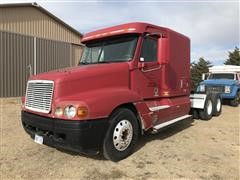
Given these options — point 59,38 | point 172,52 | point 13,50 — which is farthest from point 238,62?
point 172,52

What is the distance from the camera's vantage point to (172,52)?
6.73 meters

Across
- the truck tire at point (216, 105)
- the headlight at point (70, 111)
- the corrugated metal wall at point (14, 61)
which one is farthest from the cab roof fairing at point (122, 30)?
the corrugated metal wall at point (14, 61)

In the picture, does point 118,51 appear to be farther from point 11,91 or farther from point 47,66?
point 47,66

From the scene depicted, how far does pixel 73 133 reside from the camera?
3988 mm

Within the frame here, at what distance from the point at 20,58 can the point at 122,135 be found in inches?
518

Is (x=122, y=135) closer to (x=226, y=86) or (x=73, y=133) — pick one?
Answer: (x=73, y=133)

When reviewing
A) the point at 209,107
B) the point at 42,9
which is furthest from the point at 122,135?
the point at 42,9

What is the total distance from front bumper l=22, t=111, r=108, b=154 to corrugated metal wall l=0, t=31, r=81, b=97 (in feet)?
39.4

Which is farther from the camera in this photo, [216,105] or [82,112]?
[216,105]

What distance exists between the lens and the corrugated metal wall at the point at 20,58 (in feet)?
49.5

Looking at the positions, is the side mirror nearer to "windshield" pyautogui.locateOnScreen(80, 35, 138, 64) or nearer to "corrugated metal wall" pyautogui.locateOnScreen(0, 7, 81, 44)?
"windshield" pyautogui.locateOnScreen(80, 35, 138, 64)

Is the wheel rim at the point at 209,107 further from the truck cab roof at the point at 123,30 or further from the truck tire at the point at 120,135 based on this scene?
the truck tire at the point at 120,135

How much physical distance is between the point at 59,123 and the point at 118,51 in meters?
2.23

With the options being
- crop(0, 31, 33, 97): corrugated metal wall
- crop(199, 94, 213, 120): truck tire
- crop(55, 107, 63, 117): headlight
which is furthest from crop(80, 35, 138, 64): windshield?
crop(0, 31, 33, 97): corrugated metal wall
